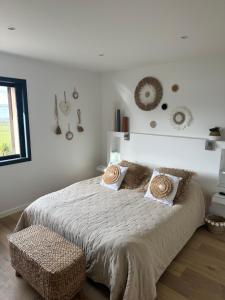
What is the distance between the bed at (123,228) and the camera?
169 cm

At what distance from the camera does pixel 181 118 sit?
321cm

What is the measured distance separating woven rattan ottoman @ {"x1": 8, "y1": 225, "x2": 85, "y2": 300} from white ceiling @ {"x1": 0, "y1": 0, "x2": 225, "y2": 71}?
1.88 m

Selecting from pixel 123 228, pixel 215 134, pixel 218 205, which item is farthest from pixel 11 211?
pixel 215 134

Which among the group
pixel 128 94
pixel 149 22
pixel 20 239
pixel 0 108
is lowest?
pixel 20 239

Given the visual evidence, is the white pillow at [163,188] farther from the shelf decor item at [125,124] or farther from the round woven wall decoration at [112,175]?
the shelf decor item at [125,124]

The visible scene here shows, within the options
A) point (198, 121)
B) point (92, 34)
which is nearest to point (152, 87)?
point (198, 121)

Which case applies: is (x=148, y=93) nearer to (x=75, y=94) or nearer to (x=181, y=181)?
(x=75, y=94)

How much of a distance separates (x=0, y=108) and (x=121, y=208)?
2223 mm

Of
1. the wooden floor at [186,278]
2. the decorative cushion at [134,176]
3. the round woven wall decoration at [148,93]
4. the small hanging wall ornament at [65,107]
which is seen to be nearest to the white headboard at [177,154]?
the decorative cushion at [134,176]

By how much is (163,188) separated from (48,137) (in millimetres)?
2008

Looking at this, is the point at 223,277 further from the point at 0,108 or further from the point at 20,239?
the point at 0,108

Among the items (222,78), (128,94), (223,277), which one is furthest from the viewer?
(128,94)

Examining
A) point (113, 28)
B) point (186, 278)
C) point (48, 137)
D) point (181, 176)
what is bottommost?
point (186, 278)

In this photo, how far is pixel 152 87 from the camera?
11.3ft
